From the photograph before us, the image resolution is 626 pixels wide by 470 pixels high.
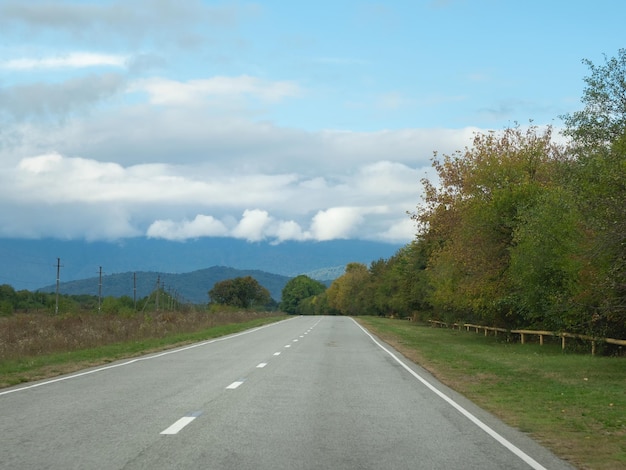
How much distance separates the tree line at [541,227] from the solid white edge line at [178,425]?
1198 cm

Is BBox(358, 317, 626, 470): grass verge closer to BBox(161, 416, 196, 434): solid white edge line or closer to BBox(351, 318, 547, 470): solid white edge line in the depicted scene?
BBox(351, 318, 547, 470): solid white edge line

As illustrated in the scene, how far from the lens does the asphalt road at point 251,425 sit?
25.8 feet

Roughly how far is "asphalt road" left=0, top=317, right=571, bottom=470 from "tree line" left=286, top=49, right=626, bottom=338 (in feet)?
23.5

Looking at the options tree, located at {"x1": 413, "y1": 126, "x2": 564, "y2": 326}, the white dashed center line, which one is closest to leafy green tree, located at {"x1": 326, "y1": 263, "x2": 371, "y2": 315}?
tree, located at {"x1": 413, "y1": 126, "x2": 564, "y2": 326}

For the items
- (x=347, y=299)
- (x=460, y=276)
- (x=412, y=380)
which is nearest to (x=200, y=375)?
(x=412, y=380)

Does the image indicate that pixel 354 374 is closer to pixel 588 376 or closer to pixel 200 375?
A: pixel 200 375

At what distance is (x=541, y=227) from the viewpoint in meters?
29.6

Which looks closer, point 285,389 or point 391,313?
point 285,389

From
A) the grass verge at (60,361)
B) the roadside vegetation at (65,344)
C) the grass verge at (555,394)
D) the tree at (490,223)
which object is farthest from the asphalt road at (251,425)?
the tree at (490,223)

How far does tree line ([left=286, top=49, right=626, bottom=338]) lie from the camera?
20562mm

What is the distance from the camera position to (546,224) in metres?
29.3

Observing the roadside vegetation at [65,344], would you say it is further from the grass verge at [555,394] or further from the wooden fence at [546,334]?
the wooden fence at [546,334]

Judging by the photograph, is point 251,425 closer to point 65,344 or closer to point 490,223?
point 65,344

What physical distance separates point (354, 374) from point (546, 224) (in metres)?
13.9
